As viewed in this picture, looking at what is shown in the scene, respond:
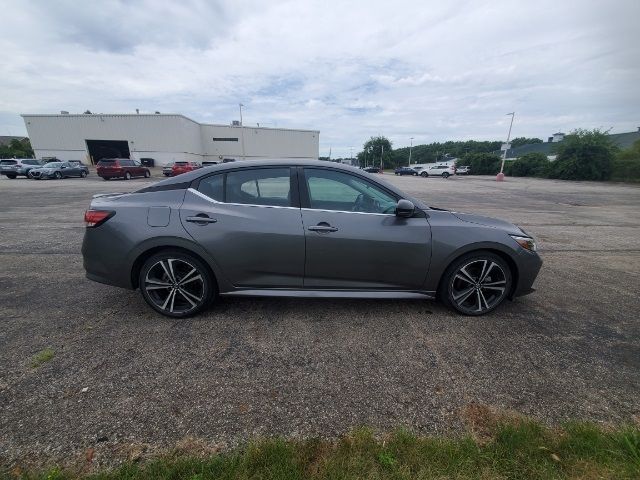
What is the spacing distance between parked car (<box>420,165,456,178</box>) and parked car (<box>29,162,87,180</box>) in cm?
3843

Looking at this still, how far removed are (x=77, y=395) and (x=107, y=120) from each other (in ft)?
172

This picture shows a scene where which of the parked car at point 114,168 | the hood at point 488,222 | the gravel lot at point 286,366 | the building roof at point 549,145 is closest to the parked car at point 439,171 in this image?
the building roof at point 549,145

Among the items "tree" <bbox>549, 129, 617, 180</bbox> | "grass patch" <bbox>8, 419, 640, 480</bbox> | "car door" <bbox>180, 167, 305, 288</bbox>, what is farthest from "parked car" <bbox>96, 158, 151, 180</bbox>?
"tree" <bbox>549, 129, 617, 180</bbox>

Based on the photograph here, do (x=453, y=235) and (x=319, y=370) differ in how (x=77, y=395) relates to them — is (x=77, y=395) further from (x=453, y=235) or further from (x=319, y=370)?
(x=453, y=235)

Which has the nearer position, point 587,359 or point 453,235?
point 587,359

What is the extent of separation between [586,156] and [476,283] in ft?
130

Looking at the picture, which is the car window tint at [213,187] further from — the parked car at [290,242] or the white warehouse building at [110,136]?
the white warehouse building at [110,136]

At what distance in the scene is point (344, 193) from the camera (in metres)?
3.13

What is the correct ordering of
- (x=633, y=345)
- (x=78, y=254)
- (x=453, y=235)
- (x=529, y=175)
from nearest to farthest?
(x=633, y=345) < (x=453, y=235) < (x=78, y=254) < (x=529, y=175)

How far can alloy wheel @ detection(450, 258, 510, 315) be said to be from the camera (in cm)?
317

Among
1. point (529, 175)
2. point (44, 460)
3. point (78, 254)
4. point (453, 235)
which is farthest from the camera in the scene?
point (529, 175)

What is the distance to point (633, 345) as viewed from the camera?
280cm

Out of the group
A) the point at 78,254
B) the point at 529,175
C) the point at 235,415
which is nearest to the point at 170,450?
the point at 235,415

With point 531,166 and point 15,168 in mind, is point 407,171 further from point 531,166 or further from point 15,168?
point 15,168
